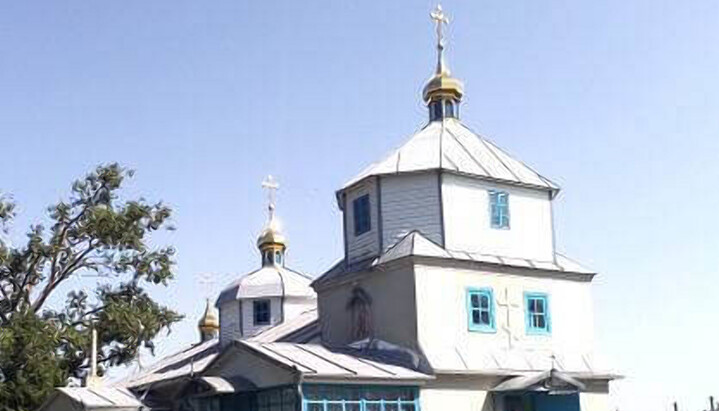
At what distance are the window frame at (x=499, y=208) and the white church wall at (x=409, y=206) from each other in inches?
51.5

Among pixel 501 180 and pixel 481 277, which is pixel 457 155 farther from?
pixel 481 277

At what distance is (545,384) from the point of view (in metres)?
22.3

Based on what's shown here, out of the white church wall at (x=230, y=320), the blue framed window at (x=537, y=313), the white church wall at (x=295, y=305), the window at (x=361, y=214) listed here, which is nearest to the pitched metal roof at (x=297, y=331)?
the window at (x=361, y=214)

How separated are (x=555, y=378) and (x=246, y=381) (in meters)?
6.27

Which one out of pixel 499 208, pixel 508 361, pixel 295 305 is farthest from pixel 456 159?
pixel 295 305

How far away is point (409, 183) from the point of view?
2439cm

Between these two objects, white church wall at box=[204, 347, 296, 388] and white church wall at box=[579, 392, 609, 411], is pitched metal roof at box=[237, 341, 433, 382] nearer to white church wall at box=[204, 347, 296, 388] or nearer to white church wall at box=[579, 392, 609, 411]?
white church wall at box=[204, 347, 296, 388]

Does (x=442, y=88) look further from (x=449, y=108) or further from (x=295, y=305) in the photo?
(x=295, y=305)

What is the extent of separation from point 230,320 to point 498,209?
1587cm

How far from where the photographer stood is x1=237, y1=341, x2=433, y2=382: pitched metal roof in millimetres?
20844

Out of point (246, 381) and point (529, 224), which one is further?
point (529, 224)

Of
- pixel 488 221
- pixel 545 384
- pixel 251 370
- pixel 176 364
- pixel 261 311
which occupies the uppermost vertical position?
pixel 488 221

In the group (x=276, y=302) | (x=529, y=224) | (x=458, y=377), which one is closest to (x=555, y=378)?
(x=458, y=377)

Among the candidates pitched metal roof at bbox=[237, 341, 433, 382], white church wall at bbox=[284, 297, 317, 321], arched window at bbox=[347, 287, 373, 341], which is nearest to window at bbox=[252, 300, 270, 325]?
white church wall at bbox=[284, 297, 317, 321]
